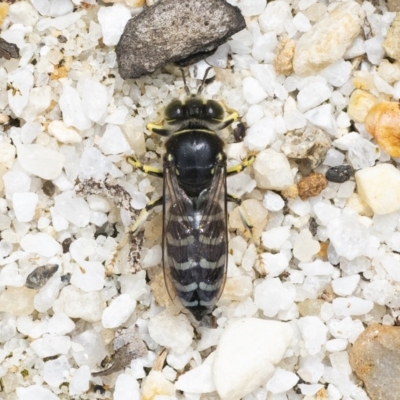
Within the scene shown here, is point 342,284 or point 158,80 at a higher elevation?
point 158,80

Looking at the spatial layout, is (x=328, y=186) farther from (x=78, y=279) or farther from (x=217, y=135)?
(x=78, y=279)

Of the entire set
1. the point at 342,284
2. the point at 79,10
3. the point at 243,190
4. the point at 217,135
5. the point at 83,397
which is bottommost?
the point at 83,397

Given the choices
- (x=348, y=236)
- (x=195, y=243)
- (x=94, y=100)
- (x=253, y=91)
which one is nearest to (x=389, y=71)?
(x=253, y=91)

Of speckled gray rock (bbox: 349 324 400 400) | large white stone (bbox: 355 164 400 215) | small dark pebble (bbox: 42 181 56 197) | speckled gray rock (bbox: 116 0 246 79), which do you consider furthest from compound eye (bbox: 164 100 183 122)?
speckled gray rock (bbox: 349 324 400 400)

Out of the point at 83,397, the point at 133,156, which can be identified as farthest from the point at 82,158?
the point at 83,397

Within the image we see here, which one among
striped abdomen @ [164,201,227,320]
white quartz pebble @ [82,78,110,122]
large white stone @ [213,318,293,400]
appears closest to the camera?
striped abdomen @ [164,201,227,320]

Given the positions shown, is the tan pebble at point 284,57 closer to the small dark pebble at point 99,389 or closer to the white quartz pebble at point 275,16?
the white quartz pebble at point 275,16

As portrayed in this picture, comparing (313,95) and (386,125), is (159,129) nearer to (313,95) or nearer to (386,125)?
(313,95)

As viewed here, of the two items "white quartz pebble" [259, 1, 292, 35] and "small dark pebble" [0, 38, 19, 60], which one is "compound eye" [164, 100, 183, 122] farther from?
"small dark pebble" [0, 38, 19, 60]
